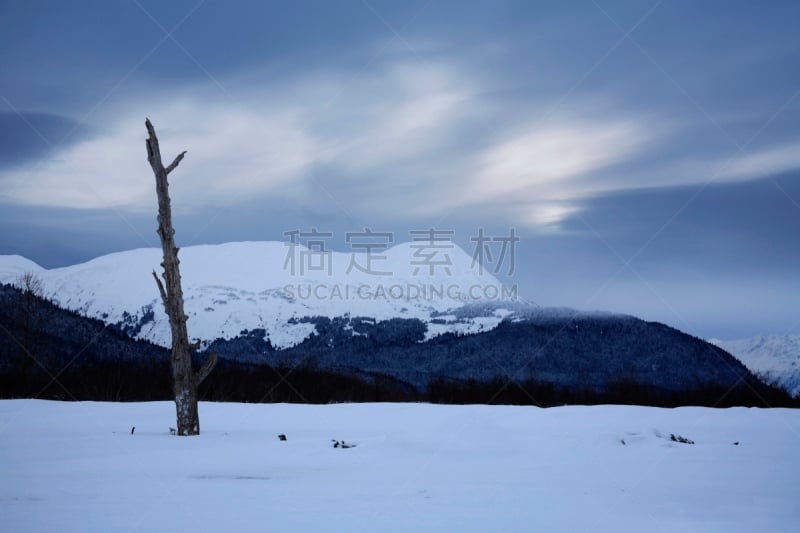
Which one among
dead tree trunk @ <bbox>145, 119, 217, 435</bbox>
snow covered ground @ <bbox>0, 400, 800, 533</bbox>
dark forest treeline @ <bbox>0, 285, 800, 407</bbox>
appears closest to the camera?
snow covered ground @ <bbox>0, 400, 800, 533</bbox>

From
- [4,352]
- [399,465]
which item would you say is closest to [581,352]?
[4,352]

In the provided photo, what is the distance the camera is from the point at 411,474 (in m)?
8.76

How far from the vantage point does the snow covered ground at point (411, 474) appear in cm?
→ 593

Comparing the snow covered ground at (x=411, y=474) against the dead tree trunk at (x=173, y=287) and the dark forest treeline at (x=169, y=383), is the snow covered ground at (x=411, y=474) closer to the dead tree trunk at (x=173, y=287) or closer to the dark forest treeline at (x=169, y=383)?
the dead tree trunk at (x=173, y=287)

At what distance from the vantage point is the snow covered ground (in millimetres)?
5926

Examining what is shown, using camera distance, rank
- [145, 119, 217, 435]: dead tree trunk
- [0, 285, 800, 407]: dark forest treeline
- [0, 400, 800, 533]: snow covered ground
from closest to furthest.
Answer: [0, 400, 800, 533]: snow covered ground
[145, 119, 217, 435]: dead tree trunk
[0, 285, 800, 407]: dark forest treeline

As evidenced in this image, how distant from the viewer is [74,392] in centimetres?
3400

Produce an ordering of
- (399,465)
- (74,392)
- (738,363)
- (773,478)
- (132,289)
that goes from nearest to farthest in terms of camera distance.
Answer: (773,478) → (399,465) → (74,392) → (738,363) → (132,289)

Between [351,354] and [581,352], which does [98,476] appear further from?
[351,354]

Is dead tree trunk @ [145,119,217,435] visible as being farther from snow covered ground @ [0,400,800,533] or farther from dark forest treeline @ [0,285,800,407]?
dark forest treeline @ [0,285,800,407]

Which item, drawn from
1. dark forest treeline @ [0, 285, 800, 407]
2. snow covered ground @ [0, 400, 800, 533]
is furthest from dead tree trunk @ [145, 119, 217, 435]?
dark forest treeline @ [0, 285, 800, 407]

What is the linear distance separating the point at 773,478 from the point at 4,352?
205ft

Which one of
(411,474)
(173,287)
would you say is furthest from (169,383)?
(411,474)

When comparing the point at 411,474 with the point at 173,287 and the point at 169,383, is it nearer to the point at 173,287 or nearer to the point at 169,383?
the point at 173,287
